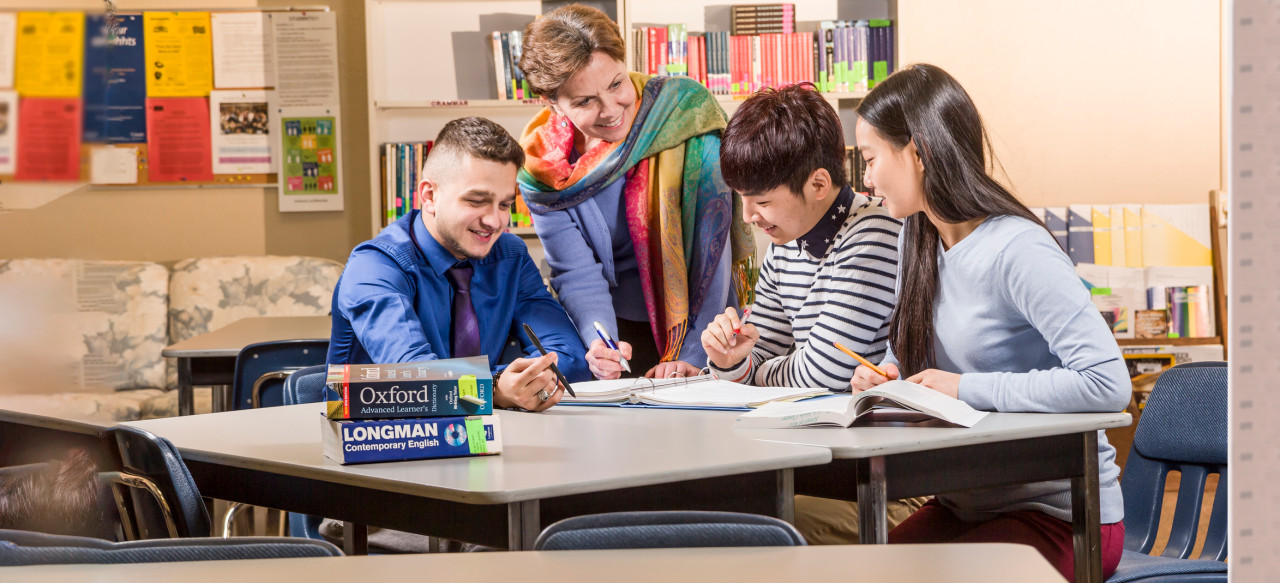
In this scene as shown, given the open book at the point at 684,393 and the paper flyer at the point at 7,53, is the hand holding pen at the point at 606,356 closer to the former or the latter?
the open book at the point at 684,393

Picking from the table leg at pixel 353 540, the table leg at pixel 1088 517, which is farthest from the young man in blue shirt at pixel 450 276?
the table leg at pixel 1088 517

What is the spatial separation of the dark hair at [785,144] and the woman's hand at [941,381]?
46 centimetres

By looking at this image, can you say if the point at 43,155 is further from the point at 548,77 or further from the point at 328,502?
the point at 548,77

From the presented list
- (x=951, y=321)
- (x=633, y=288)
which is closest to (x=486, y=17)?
(x=633, y=288)

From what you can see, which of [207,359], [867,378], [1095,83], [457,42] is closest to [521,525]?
[867,378]

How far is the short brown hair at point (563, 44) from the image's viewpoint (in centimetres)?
197

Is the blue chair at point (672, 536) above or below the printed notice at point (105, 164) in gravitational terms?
below

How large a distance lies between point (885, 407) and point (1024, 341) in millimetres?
242

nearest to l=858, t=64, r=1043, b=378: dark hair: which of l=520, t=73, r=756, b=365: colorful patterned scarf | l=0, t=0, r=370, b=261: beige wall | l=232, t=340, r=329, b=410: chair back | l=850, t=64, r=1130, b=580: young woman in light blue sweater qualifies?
l=850, t=64, r=1130, b=580: young woman in light blue sweater

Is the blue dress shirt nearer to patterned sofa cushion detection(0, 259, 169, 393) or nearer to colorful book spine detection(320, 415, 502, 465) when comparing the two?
colorful book spine detection(320, 415, 502, 465)

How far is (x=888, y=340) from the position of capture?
1.68m

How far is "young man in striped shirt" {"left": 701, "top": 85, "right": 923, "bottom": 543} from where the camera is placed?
5.57 feet

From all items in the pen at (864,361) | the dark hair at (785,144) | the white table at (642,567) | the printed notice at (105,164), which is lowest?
the white table at (642,567)

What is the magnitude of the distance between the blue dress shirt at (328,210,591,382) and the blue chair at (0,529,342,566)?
926 millimetres
